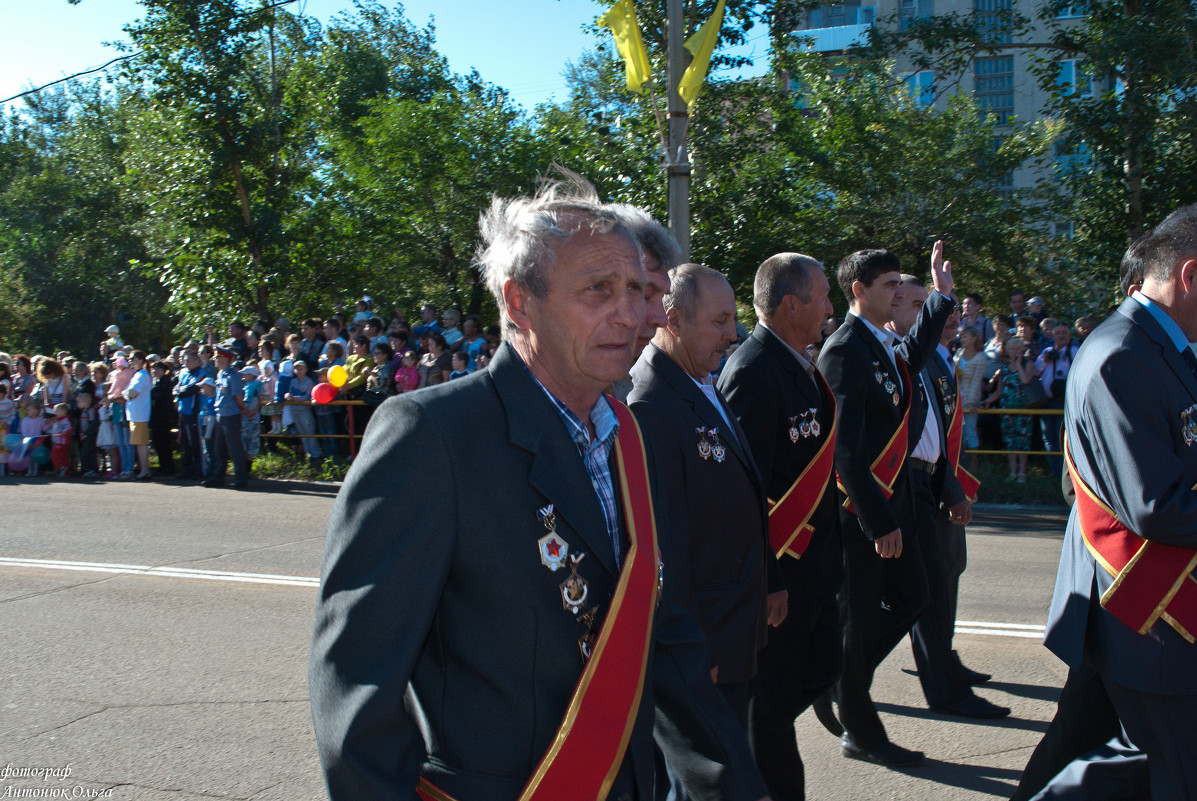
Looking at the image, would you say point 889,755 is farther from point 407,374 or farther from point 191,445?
point 191,445

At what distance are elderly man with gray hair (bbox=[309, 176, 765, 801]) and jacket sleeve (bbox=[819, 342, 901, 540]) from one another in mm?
2111

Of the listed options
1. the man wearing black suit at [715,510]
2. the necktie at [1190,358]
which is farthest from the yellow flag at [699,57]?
the necktie at [1190,358]

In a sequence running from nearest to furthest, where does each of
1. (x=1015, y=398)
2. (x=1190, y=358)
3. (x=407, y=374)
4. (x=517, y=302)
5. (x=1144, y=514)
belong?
(x=517, y=302) → (x=1144, y=514) → (x=1190, y=358) → (x=1015, y=398) → (x=407, y=374)

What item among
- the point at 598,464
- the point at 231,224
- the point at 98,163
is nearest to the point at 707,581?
the point at 598,464

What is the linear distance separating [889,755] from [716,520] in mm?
1788

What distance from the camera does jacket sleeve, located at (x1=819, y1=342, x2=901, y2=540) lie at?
4141mm

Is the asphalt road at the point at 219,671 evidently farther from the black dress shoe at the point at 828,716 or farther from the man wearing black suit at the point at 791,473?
the man wearing black suit at the point at 791,473

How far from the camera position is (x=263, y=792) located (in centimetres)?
402

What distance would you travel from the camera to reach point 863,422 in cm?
425

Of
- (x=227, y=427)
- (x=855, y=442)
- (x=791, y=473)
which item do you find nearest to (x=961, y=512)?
(x=855, y=442)

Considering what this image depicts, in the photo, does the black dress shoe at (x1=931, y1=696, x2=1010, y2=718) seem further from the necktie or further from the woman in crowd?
the woman in crowd

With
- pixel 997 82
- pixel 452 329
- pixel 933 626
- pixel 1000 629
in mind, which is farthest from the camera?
pixel 997 82

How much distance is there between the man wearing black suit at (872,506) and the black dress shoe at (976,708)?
1.99 feet

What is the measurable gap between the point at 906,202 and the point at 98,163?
32.9 metres
